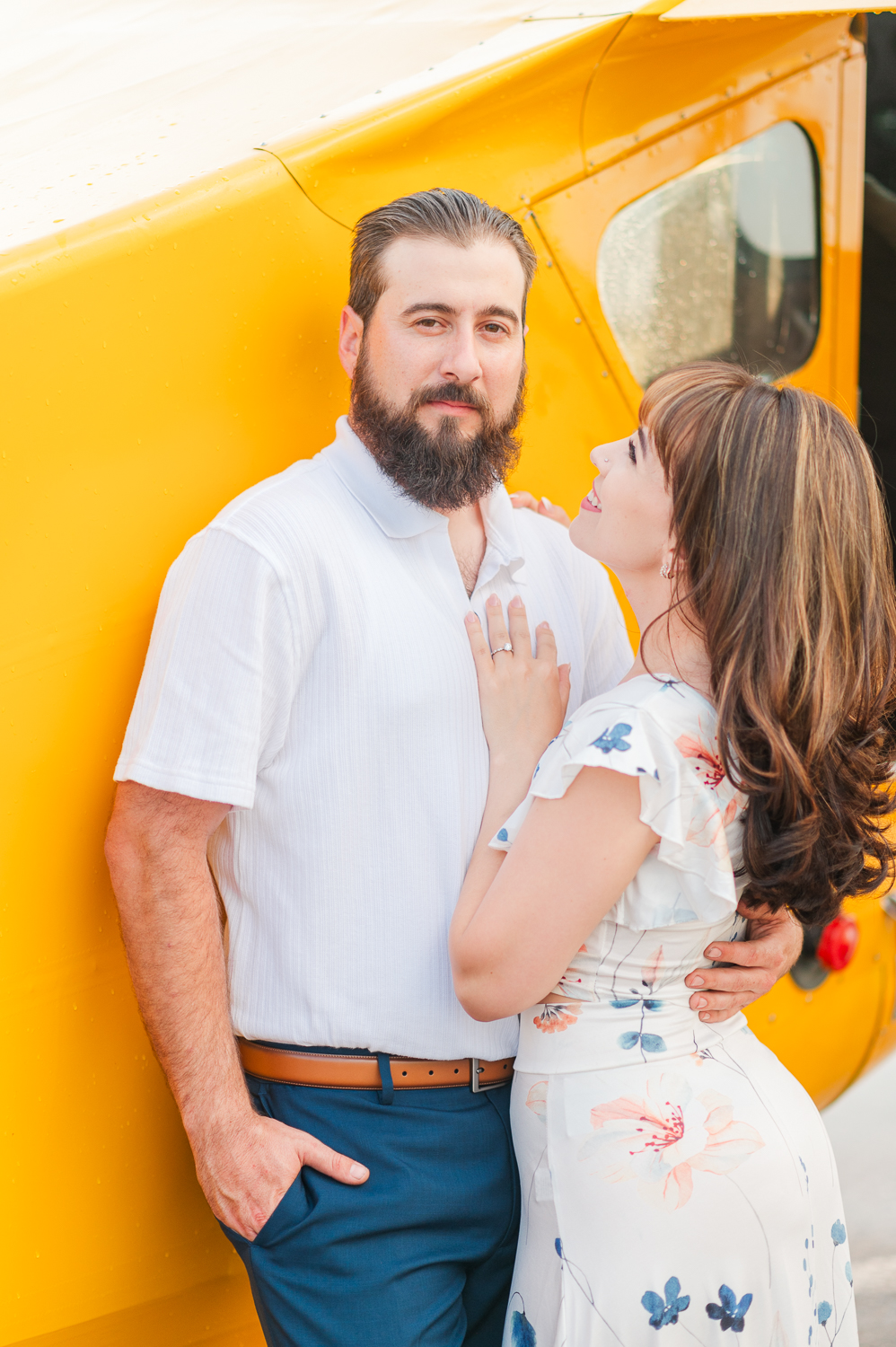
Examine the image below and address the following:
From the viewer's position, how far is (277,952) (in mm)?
1898

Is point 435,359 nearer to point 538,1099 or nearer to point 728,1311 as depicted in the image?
point 538,1099

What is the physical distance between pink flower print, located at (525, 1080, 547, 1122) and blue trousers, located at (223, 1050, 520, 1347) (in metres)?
0.13

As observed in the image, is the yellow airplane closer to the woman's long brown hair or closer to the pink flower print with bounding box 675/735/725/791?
the woman's long brown hair

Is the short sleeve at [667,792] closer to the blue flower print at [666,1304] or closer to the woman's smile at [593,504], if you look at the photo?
the woman's smile at [593,504]

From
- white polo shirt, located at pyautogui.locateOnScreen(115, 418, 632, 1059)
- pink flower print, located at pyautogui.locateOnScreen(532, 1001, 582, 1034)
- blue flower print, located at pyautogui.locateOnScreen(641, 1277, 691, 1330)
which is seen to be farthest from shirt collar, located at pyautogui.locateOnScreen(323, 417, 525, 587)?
blue flower print, located at pyautogui.locateOnScreen(641, 1277, 691, 1330)

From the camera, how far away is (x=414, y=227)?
1.97 metres

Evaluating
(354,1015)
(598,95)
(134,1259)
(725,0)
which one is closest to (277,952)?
(354,1015)

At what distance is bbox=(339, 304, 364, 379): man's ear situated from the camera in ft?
6.68

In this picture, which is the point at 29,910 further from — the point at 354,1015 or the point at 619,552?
the point at 619,552

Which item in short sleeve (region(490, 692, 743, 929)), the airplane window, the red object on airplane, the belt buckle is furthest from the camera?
the red object on airplane

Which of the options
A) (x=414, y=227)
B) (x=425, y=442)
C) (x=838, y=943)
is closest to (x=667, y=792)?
(x=425, y=442)

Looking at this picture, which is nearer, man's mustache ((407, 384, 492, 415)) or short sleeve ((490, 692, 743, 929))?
short sleeve ((490, 692, 743, 929))

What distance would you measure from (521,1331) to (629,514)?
46.7 inches

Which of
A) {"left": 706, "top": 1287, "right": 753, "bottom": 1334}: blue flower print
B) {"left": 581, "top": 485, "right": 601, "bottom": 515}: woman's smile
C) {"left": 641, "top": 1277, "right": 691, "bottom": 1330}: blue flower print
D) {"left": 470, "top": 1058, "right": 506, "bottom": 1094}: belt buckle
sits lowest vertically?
{"left": 706, "top": 1287, "right": 753, "bottom": 1334}: blue flower print
